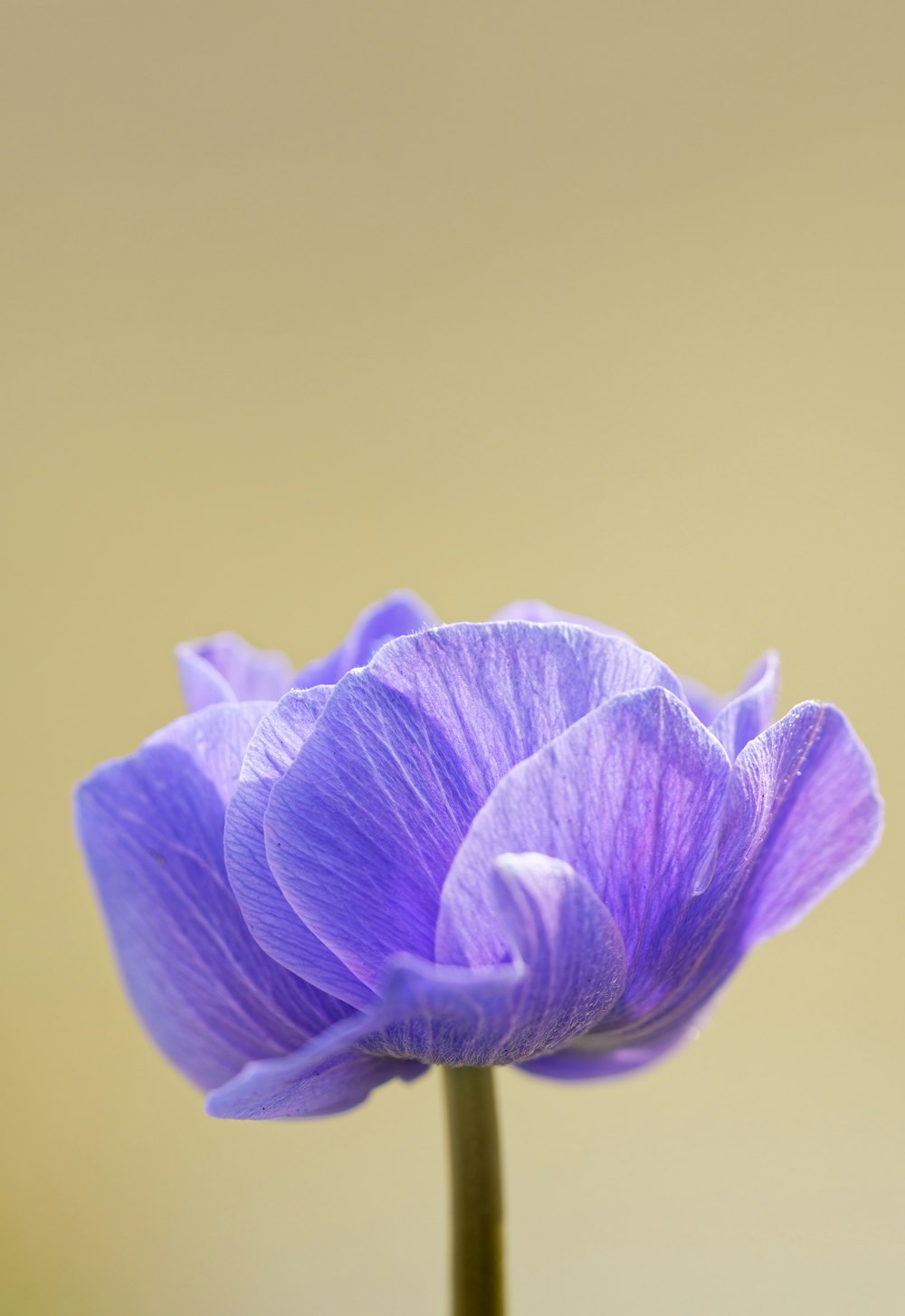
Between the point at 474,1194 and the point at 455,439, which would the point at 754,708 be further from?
the point at 455,439

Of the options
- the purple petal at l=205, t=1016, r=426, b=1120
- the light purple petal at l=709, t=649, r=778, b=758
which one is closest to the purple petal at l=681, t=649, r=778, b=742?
the light purple petal at l=709, t=649, r=778, b=758

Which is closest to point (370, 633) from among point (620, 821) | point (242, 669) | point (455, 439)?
point (242, 669)

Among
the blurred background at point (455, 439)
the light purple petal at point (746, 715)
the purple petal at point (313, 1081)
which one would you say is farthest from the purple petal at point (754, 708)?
the blurred background at point (455, 439)

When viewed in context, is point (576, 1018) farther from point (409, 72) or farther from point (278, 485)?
point (409, 72)

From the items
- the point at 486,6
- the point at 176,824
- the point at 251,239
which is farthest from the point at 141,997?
the point at 486,6

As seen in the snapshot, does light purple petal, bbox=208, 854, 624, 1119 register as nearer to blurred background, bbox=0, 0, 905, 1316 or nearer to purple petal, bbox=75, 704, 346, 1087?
purple petal, bbox=75, 704, 346, 1087

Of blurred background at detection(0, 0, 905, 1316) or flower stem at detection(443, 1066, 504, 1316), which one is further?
blurred background at detection(0, 0, 905, 1316)
